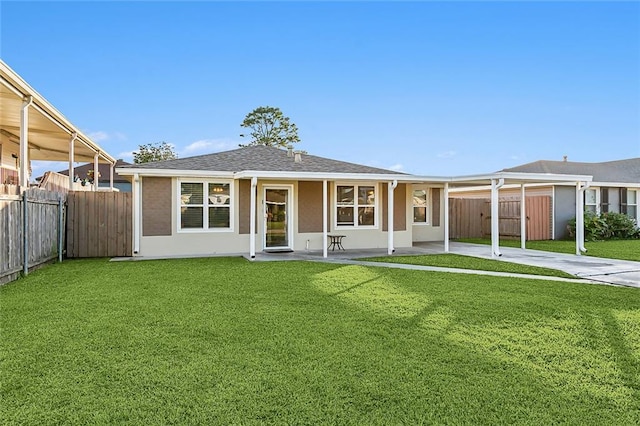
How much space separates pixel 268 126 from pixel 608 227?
2761cm

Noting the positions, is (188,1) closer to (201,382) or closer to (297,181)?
(297,181)

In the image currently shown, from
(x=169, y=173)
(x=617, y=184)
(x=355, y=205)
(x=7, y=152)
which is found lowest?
(x=355, y=205)

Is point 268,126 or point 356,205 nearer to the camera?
point 356,205

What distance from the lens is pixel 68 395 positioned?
3.20 meters

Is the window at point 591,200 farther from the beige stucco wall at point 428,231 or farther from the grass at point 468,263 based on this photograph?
the grass at point 468,263

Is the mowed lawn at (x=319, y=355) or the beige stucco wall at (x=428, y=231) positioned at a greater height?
the beige stucco wall at (x=428, y=231)

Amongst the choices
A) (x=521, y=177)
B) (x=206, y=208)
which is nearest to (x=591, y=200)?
(x=521, y=177)

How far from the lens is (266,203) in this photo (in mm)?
13531

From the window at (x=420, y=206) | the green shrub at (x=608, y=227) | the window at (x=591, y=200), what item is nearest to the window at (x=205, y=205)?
the window at (x=420, y=206)

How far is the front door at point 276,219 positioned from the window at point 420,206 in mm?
6326

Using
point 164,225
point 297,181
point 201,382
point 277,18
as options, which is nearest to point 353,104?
point 277,18

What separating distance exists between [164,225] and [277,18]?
30.7ft

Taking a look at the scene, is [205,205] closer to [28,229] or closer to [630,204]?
[28,229]

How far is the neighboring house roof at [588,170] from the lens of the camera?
22.3 m
